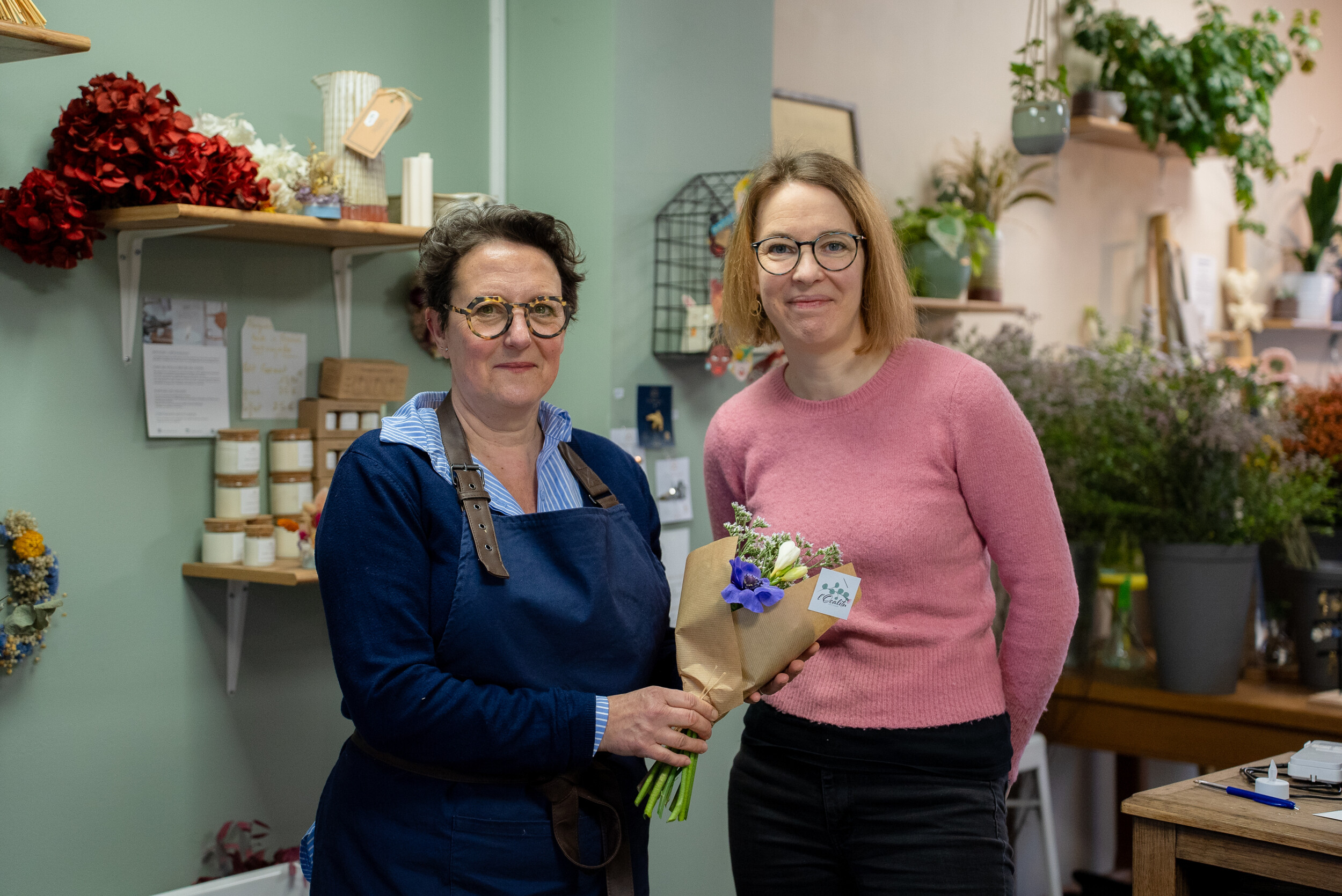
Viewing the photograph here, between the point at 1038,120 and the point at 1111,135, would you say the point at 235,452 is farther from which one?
the point at 1111,135

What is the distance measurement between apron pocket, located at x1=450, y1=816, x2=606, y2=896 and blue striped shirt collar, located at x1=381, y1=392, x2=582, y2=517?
1.24ft

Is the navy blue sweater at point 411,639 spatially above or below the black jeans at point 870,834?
above

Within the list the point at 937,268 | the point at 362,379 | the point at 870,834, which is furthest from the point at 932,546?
the point at 937,268

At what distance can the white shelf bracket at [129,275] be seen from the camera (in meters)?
2.19

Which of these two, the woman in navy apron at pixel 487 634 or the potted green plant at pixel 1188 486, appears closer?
the woman in navy apron at pixel 487 634

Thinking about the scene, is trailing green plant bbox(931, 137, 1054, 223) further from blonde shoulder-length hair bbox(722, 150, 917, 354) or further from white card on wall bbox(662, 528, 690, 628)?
blonde shoulder-length hair bbox(722, 150, 917, 354)

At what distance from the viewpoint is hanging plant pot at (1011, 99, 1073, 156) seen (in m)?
3.50

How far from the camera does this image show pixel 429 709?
53.0 inches

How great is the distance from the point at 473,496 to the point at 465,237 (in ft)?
1.12

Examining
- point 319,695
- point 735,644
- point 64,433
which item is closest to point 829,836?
point 735,644

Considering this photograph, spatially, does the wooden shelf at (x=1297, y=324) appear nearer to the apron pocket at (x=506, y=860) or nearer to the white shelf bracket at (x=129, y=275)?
the white shelf bracket at (x=129, y=275)

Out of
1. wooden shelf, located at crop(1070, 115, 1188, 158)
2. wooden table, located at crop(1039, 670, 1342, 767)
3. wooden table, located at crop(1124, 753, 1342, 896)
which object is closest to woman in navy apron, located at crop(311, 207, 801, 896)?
wooden table, located at crop(1124, 753, 1342, 896)

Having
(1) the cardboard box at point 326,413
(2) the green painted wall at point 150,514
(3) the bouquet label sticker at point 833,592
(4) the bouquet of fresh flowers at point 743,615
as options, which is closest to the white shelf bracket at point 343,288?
(2) the green painted wall at point 150,514

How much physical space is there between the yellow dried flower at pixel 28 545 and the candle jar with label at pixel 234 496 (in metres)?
0.34
